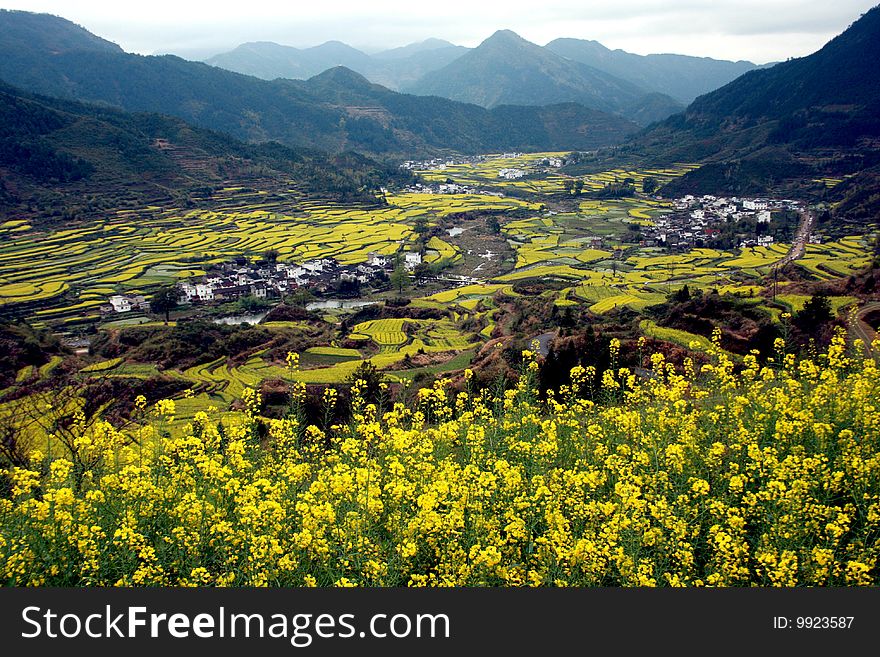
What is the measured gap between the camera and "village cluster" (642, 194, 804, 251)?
190 ft

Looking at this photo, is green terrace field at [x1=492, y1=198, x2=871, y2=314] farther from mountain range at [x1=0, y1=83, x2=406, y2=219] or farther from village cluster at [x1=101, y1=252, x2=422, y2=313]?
mountain range at [x1=0, y1=83, x2=406, y2=219]

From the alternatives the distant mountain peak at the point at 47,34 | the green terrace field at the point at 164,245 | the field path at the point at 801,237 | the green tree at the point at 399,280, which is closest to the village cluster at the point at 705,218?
the field path at the point at 801,237

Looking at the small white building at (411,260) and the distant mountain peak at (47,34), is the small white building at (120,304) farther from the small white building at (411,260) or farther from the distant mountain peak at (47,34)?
the distant mountain peak at (47,34)

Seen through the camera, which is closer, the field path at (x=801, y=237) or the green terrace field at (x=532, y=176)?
the field path at (x=801, y=237)

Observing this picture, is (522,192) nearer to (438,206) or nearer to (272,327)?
(438,206)

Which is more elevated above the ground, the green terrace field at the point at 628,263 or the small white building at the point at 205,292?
the green terrace field at the point at 628,263

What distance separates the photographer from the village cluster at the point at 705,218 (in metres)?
57.9

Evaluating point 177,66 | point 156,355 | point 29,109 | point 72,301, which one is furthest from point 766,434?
point 177,66

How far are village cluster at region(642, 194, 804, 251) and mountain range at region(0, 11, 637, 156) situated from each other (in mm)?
85293

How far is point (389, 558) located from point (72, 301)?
45.1 metres

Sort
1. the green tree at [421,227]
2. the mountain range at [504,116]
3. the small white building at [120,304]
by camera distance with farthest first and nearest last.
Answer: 1. the mountain range at [504,116]
2. the green tree at [421,227]
3. the small white building at [120,304]

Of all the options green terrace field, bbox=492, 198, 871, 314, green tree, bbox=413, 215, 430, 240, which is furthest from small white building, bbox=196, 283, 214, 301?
green tree, bbox=413, 215, 430, 240

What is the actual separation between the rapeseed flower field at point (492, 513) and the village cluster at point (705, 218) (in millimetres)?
52054

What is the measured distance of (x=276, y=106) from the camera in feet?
497
